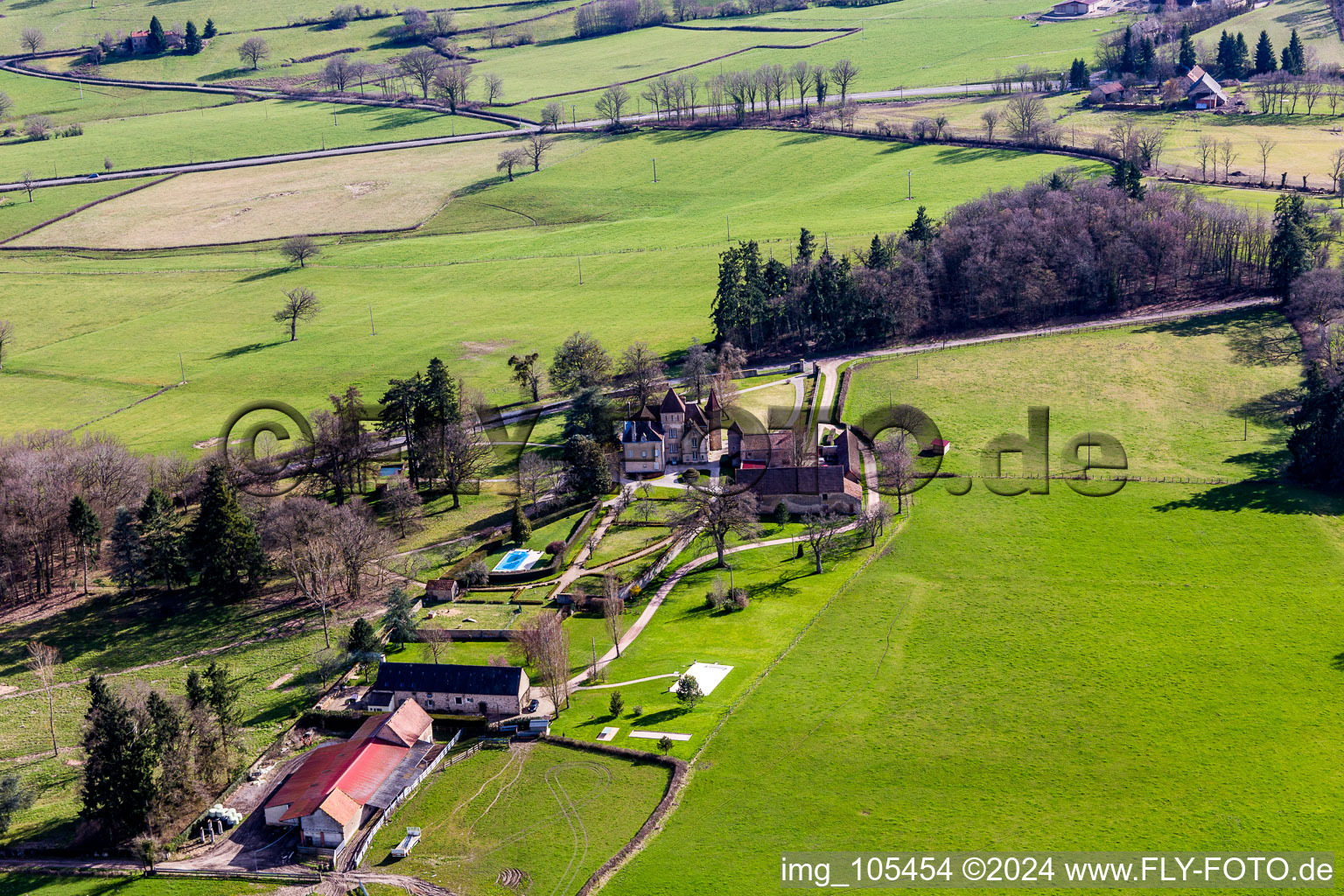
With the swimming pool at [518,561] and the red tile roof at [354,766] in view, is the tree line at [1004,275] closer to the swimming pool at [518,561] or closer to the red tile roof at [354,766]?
the swimming pool at [518,561]

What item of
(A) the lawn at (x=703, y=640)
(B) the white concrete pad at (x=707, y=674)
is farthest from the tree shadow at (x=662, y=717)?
(B) the white concrete pad at (x=707, y=674)

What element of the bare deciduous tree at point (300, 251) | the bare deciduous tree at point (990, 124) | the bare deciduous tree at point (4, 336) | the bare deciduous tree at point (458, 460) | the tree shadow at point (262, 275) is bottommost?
the bare deciduous tree at point (458, 460)

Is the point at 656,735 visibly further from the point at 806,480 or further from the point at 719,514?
the point at 806,480

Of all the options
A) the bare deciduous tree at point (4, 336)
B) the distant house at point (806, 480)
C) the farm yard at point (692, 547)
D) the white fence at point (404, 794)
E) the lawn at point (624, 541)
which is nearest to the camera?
the white fence at point (404, 794)

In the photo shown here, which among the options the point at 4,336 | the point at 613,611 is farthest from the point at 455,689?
the point at 4,336

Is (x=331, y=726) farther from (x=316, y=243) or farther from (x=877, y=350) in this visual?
(x=316, y=243)

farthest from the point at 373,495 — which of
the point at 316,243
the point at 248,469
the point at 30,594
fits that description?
the point at 316,243

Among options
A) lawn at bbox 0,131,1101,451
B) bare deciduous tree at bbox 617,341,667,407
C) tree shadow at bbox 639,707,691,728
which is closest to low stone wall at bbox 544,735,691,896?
tree shadow at bbox 639,707,691,728
